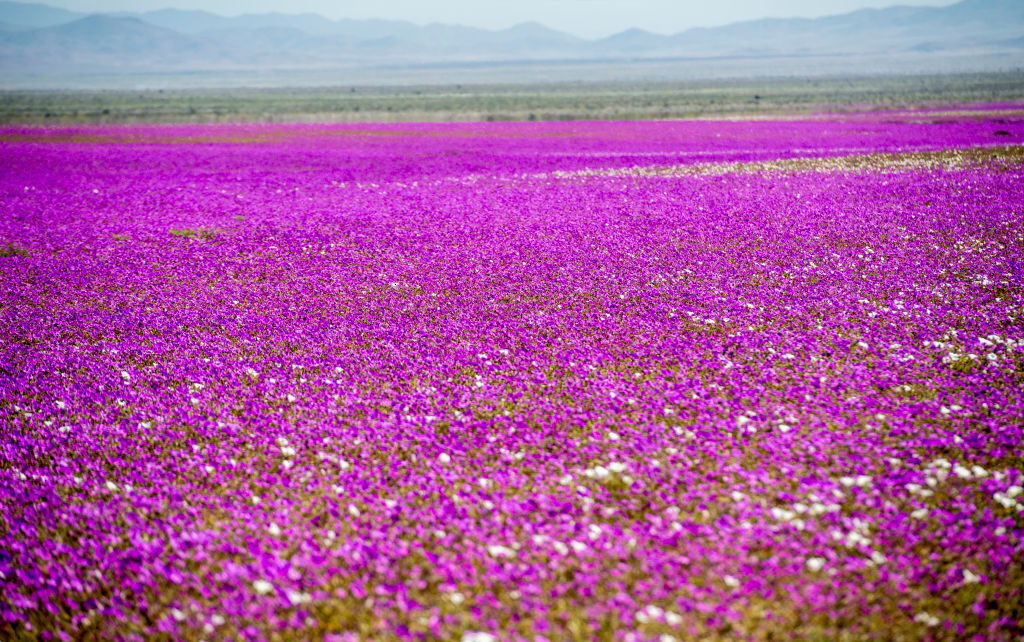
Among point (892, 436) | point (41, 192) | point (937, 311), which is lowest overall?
point (892, 436)

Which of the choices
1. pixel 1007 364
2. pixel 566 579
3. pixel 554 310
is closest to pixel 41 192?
pixel 554 310

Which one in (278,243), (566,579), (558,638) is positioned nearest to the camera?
(558,638)

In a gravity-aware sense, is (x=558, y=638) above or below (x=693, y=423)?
below

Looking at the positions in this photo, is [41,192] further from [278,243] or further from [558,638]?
[558,638]

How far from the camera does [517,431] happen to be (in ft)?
27.2

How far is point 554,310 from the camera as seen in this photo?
12844 millimetres

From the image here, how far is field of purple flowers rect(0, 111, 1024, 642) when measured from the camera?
5535 millimetres

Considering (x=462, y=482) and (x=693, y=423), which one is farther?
(x=693, y=423)

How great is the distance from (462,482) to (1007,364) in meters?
8.14

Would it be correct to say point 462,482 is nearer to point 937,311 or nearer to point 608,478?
point 608,478

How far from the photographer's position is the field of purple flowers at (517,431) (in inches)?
218

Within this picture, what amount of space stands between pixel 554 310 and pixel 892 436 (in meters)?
6.29

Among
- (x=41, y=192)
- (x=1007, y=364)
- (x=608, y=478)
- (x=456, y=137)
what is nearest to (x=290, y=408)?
(x=608, y=478)

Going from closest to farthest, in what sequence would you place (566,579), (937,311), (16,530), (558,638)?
(558,638), (566,579), (16,530), (937,311)
